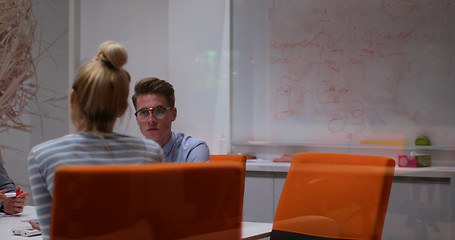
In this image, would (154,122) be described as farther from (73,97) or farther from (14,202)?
(73,97)

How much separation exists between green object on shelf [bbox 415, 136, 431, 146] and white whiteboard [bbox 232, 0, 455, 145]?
1.3 inches

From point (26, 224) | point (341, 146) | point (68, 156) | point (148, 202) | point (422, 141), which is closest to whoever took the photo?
point (148, 202)

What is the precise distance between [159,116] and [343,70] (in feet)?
6.22

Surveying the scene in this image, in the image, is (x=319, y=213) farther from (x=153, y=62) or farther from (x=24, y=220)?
(x=153, y=62)

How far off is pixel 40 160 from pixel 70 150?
7 cm

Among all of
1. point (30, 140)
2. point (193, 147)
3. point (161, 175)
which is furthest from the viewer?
point (30, 140)

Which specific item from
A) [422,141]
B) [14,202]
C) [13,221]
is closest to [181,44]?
[422,141]

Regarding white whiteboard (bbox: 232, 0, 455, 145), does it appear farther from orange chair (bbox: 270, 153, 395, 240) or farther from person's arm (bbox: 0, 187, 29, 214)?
person's arm (bbox: 0, 187, 29, 214)

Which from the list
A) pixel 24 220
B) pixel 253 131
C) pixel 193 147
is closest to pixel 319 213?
pixel 193 147

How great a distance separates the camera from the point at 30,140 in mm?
4480

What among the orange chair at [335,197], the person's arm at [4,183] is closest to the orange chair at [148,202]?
the orange chair at [335,197]

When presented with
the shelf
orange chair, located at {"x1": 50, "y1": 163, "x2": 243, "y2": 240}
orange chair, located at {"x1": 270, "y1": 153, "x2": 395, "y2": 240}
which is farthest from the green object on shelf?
orange chair, located at {"x1": 50, "y1": 163, "x2": 243, "y2": 240}

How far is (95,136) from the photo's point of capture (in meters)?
1.25

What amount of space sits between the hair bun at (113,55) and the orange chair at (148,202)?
13.1 inches
